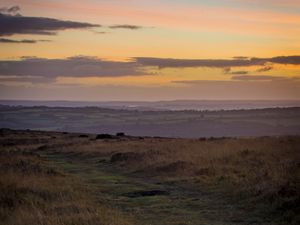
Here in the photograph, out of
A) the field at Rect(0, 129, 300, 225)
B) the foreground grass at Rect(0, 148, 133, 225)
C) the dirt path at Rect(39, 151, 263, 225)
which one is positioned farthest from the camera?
the dirt path at Rect(39, 151, 263, 225)

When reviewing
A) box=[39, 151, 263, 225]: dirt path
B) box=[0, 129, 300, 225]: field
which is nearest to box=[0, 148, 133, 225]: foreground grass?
box=[0, 129, 300, 225]: field

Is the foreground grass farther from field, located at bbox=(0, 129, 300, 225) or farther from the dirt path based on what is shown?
the dirt path

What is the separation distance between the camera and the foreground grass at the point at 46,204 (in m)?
12.7

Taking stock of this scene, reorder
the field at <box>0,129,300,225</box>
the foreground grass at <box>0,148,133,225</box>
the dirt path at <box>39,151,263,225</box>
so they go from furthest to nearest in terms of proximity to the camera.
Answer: the dirt path at <box>39,151,263,225</box>
the field at <box>0,129,300,225</box>
the foreground grass at <box>0,148,133,225</box>

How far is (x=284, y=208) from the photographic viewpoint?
50.1ft

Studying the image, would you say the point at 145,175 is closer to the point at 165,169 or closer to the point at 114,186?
the point at 165,169

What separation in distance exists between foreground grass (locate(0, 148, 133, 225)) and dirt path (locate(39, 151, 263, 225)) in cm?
117

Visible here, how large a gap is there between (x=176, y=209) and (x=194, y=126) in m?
161

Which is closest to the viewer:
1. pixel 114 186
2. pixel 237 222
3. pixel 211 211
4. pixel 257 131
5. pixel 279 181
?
pixel 237 222

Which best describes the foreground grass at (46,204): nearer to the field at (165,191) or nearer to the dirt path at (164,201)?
the field at (165,191)

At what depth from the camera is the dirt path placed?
1502cm

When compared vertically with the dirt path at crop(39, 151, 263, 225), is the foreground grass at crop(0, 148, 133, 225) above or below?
above

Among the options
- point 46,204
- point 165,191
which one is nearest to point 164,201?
point 165,191

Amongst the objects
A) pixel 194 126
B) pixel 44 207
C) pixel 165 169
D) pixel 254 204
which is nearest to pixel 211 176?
pixel 165 169
